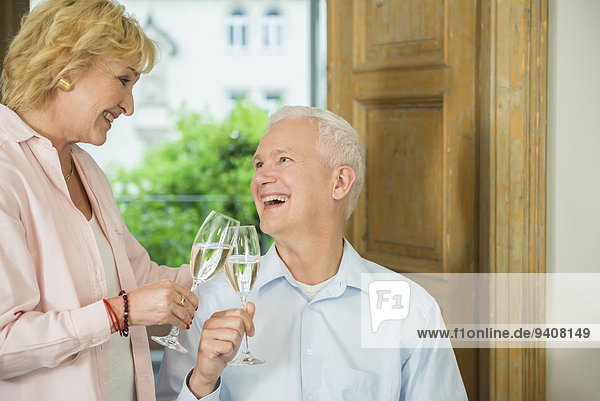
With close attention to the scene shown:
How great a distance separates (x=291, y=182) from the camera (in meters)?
1.77

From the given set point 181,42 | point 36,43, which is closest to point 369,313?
point 36,43

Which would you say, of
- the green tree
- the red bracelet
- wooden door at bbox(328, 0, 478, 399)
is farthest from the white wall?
the green tree

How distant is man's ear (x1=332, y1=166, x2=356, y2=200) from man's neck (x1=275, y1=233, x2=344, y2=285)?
0.38 feet

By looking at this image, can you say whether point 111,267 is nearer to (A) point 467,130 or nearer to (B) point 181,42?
(A) point 467,130

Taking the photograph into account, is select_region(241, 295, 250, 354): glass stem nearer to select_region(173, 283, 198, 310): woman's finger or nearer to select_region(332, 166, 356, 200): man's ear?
select_region(173, 283, 198, 310): woman's finger

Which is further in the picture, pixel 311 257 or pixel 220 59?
pixel 220 59

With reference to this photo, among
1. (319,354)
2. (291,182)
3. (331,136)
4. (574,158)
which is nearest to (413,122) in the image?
(574,158)

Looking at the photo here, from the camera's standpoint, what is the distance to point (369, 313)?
5.85ft

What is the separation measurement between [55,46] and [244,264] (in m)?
0.66

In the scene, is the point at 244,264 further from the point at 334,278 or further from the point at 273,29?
the point at 273,29

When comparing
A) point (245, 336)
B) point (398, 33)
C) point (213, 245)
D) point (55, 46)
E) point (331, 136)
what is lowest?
point (245, 336)

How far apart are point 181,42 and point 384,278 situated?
1573cm

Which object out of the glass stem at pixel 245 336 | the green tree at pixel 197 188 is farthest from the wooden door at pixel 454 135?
the green tree at pixel 197 188

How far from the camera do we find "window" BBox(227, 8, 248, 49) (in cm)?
1686
